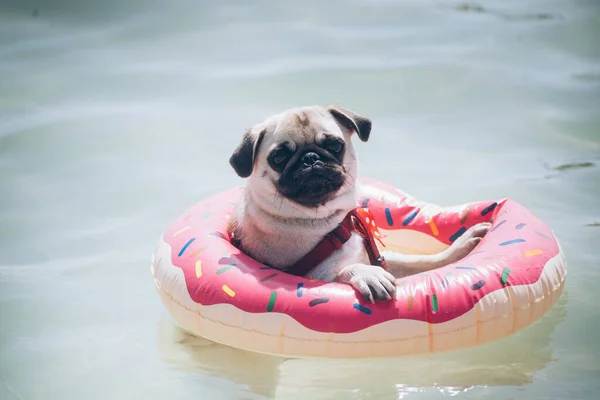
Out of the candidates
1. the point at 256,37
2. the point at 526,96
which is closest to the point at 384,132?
the point at 526,96

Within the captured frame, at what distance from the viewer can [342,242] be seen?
453cm

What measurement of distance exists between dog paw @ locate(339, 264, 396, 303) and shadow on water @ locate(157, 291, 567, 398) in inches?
21.5

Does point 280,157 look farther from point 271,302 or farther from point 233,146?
point 233,146

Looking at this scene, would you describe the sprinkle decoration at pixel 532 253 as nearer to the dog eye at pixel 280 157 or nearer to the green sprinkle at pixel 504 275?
the green sprinkle at pixel 504 275

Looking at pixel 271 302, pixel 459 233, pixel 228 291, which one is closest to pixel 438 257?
pixel 459 233

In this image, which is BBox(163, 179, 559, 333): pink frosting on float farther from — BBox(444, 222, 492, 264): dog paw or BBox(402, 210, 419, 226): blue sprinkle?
BBox(402, 210, 419, 226): blue sprinkle

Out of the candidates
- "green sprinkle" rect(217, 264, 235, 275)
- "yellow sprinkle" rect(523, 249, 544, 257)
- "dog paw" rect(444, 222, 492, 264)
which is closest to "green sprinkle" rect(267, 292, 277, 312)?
"green sprinkle" rect(217, 264, 235, 275)

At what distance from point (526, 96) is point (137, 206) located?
5.03m

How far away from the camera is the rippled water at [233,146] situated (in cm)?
465

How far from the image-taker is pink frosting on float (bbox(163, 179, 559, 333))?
3.99 metres

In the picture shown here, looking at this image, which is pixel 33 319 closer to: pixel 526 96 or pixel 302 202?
pixel 302 202

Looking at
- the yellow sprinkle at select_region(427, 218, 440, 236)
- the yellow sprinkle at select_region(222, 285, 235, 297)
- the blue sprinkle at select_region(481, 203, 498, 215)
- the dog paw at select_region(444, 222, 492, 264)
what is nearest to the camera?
the yellow sprinkle at select_region(222, 285, 235, 297)

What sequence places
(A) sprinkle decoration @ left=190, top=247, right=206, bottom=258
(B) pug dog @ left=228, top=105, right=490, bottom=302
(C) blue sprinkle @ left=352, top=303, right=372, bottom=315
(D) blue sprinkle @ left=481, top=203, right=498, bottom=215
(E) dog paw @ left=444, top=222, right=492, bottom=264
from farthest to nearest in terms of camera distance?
(D) blue sprinkle @ left=481, top=203, right=498, bottom=215 < (E) dog paw @ left=444, top=222, right=492, bottom=264 < (A) sprinkle decoration @ left=190, top=247, right=206, bottom=258 < (B) pug dog @ left=228, top=105, right=490, bottom=302 < (C) blue sprinkle @ left=352, top=303, right=372, bottom=315

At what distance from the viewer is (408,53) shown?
10.8 m
